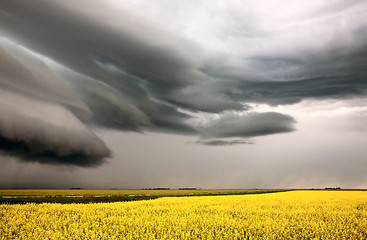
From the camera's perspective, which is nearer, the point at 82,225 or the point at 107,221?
the point at 82,225

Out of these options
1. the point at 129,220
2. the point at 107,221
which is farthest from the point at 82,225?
the point at 129,220

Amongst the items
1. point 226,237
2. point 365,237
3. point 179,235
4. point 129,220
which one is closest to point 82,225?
point 129,220

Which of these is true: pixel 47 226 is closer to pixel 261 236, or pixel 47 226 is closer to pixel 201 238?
pixel 201 238

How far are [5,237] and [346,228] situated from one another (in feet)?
54.5

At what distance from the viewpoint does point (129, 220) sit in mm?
14867

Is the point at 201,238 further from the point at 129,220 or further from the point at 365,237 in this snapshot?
the point at 365,237

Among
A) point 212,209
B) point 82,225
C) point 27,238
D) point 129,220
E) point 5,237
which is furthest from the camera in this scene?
point 212,209

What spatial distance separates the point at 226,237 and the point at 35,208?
17.1m

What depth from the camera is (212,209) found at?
20.8 m

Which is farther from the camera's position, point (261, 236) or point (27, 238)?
point (261, 236)

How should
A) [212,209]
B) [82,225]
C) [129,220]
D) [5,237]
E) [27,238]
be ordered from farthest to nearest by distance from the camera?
[212,209] → [129,220] → [82,225] → [5,237] → [27,238]

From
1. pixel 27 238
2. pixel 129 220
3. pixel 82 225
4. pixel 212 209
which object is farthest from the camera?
pixel 212 209

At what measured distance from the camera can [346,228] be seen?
1395cm

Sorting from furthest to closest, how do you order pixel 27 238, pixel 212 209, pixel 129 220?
pixel 212 209 → pixel 129 220 → pixel 27 238
